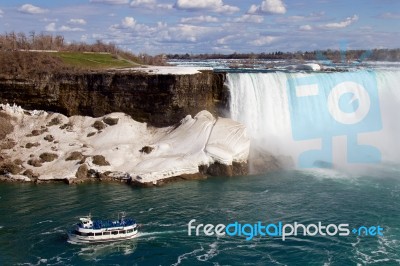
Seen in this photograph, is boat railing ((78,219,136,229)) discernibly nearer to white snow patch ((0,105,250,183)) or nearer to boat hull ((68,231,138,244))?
boat hull ((68,231,138,244))

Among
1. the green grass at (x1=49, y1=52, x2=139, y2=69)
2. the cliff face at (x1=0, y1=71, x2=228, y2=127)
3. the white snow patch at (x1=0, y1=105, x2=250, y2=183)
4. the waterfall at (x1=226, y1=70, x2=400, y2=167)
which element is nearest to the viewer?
the white snow patch at (x1=0, y1=105, x2=250, y2=183)

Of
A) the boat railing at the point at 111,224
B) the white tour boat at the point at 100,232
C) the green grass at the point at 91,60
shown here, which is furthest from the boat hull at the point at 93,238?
the green grass at the point at 91,60

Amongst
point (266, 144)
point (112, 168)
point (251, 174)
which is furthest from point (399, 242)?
point (112, 168)

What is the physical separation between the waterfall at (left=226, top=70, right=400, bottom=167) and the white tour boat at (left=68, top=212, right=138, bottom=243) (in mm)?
23906

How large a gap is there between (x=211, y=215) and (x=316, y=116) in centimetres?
2686

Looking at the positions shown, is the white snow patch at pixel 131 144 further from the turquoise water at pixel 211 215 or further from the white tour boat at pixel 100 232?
the white tour boat at pixel 100 232

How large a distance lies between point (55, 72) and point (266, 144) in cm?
2747

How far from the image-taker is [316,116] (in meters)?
58.2

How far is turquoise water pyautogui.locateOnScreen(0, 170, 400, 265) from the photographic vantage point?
29562 millimetres

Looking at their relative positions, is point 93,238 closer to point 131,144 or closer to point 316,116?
point 131,144

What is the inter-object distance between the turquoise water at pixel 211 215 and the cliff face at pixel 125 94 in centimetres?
1289

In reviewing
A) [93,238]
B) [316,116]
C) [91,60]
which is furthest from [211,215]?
[91,60]

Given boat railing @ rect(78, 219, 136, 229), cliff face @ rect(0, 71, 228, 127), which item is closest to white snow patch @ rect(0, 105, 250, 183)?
cliff face @ rect(0, 71, 228, 127)

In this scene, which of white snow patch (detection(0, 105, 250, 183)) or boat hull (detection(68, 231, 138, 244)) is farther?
white snow patch (detection(0, 105, 250, 183))
